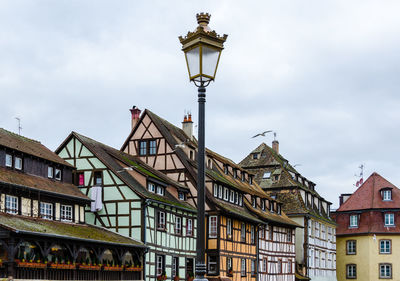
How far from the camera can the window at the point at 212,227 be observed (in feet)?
123

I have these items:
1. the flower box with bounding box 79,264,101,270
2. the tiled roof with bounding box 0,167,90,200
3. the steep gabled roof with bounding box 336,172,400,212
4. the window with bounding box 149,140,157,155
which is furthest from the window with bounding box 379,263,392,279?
the flower box with bounding box 79,264,101,270

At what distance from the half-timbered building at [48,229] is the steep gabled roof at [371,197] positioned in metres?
35.0

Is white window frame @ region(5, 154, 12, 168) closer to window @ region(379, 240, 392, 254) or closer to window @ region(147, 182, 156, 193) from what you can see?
window @ region(147, 182, 156, 193)

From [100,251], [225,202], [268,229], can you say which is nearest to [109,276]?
[100,251]

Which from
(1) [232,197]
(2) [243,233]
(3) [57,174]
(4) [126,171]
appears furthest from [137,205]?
(2) [243,233]

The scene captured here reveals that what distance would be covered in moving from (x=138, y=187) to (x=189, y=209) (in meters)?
3.86

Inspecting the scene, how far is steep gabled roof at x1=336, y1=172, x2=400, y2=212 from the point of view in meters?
60.7

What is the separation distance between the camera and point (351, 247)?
203 ft

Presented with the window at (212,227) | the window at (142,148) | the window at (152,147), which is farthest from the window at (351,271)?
the window at (142,148)

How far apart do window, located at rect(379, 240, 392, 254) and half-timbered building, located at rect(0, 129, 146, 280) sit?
34.0 meters

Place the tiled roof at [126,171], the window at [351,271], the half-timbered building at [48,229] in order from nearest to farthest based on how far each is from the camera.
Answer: the half-timbered building at [48,229] < the tiled roof at [126,171] < the window at [351,271]

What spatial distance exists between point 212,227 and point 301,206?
17024 mm

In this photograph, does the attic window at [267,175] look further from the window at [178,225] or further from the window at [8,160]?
the window at [8,160]

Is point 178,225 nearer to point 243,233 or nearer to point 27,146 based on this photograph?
point 243,233
